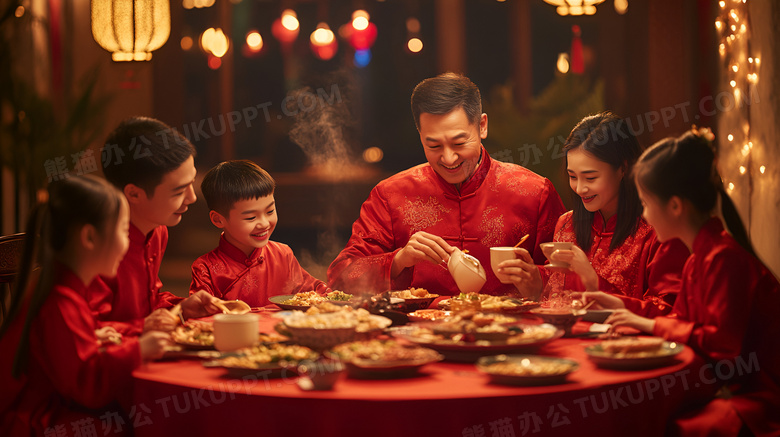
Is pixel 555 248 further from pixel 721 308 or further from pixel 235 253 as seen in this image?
pixel 235 253

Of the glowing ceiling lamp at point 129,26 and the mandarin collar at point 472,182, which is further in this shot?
the glowing ceiling lamp at point 129,26

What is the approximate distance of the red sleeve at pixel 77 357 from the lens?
65.4 inches

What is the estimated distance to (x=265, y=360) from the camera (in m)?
1.63

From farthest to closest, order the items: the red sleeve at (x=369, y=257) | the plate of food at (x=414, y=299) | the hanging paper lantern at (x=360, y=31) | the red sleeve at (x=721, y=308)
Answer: the hanging paper lantern at (x=360, y=31)
the red sleeve at (x=369, y=257)
the plate of food at (x=414, y=299)
the red sleeve at (x=721, y=308)

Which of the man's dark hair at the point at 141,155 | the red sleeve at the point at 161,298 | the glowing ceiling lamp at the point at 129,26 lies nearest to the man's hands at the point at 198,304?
the red sleeve at the point at 161,298

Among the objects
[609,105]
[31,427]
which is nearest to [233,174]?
[31,427]

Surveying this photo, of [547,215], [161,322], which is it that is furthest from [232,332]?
[547,215]

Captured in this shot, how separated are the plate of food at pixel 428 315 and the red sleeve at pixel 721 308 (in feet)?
2.14

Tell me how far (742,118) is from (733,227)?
6.40 feet

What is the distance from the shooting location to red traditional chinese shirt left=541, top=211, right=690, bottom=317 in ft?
7.45

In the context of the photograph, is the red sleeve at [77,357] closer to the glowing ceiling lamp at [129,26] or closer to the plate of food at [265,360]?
the plate of food at [265,360]

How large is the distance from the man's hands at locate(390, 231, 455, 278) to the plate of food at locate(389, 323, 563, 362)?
2.61ft

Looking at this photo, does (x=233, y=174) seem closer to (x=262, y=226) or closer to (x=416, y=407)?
(x=262, y=226)

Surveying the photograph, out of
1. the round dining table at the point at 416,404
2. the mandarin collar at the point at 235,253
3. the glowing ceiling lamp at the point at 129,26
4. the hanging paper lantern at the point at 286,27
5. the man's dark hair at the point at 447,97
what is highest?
the hanging paper lantern at the point at 286,27
